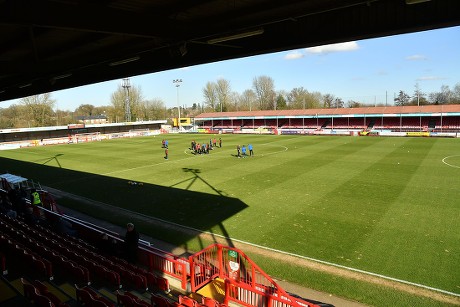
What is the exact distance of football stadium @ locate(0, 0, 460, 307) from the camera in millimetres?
6609

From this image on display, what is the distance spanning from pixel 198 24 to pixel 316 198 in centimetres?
1239

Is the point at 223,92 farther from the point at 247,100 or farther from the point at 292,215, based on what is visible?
the point at 292,215

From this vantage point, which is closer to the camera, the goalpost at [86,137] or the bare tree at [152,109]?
the goalpost at [86,137]

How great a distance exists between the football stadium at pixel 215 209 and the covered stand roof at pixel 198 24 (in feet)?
0.09

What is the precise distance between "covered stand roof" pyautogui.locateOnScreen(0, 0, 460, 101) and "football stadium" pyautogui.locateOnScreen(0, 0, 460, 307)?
28 millimetres

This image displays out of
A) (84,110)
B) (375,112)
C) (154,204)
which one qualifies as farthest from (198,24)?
(84,110)

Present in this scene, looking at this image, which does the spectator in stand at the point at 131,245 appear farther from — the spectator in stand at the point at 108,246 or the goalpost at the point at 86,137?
the goalpost at the point at 86,137

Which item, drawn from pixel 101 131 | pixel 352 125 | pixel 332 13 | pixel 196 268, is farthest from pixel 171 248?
pixel 101 131

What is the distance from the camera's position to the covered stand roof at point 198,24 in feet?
18.7

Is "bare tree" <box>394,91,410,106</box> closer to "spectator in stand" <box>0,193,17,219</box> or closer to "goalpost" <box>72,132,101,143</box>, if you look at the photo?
"goalpost" <box>72,132,101,143</box>

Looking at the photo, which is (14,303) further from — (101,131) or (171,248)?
(101,131)

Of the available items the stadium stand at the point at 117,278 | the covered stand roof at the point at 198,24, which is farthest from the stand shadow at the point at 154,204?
the covered stand roof at the point at 198,24

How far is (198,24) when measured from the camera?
287 inches

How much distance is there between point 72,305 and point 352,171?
21.2 metres
